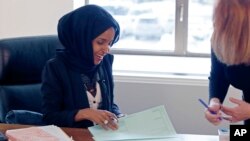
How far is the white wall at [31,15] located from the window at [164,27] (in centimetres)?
27

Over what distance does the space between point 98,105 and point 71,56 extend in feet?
0.84

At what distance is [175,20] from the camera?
10.9ft

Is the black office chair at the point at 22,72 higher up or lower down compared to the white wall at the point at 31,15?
lower down

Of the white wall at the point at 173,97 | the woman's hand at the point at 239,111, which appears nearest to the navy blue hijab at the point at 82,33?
the woman's hand at the point at 239,111

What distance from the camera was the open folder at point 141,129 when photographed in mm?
1756

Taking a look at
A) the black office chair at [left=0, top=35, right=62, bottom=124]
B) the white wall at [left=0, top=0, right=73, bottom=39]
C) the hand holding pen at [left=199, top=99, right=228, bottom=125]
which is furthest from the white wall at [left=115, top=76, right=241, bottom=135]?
the hand holding pen at [left=199, top=99, right=228, bottom=125]

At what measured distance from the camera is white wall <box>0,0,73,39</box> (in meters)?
3.12

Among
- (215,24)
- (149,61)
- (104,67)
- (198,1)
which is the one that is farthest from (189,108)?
(215,24)

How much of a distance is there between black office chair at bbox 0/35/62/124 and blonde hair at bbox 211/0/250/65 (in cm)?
91

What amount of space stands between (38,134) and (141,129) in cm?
39

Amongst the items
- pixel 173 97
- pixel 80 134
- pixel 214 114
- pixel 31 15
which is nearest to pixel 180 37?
pixel 173 97

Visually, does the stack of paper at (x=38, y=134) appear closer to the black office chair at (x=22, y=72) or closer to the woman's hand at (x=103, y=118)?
the woman's hand at (x=103, y=118)

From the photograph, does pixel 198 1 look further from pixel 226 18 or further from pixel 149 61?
pixel 226 18

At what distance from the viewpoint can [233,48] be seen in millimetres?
1877
